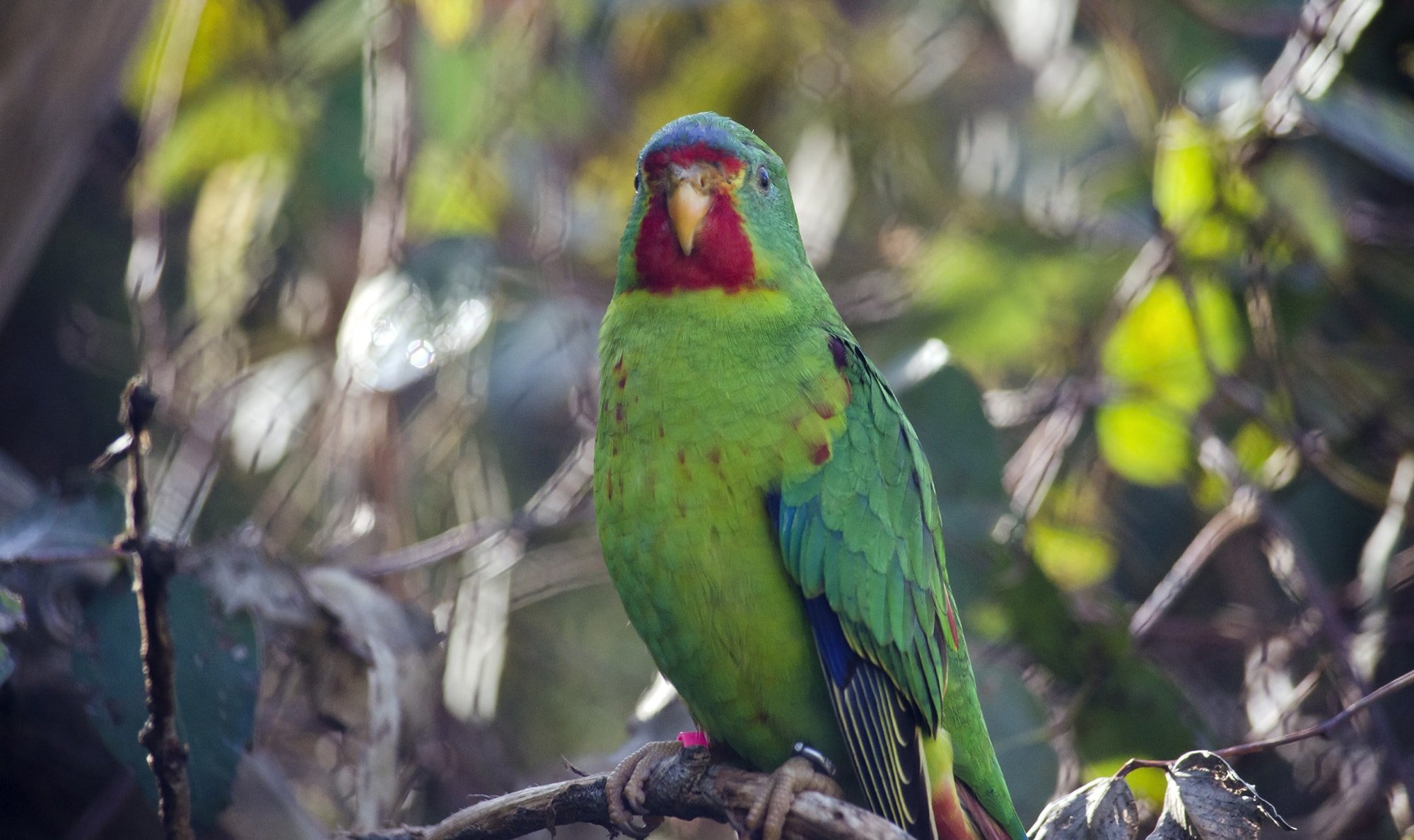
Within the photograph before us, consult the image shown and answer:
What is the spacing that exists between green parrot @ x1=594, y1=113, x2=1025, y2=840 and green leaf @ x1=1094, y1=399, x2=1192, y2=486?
67.5 inches

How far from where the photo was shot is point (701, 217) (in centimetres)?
229

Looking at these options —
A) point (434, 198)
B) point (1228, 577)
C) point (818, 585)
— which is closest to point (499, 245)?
point (434, 198)

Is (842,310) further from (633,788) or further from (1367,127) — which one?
(633,788)

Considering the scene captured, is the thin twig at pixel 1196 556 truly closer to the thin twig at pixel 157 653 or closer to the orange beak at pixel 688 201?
the orange beak at pixel 688 201

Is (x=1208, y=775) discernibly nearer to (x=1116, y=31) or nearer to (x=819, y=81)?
(x=1116, y=31)

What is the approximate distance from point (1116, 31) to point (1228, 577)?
6.56ft

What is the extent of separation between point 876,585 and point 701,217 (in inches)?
30.8

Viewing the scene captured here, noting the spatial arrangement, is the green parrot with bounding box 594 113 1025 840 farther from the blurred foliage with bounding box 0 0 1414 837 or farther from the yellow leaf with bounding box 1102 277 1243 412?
the yellow leaf with bounding box 1102 277 1243 412

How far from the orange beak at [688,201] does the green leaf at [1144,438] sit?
2105mm

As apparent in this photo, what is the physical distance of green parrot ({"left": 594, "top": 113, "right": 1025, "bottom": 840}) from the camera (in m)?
2.14

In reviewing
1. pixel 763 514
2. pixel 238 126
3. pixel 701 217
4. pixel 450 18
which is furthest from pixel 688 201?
pixel 238 126

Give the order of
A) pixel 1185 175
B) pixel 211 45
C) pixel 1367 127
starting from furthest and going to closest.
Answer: pixel 211 45 → pixel 1185 175 → pixel 1367 127

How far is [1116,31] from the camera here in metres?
4.12

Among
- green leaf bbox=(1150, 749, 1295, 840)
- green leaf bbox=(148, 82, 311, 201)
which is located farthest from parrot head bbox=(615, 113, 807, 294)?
green leaf bbox=(148, 82, 311, 201)
